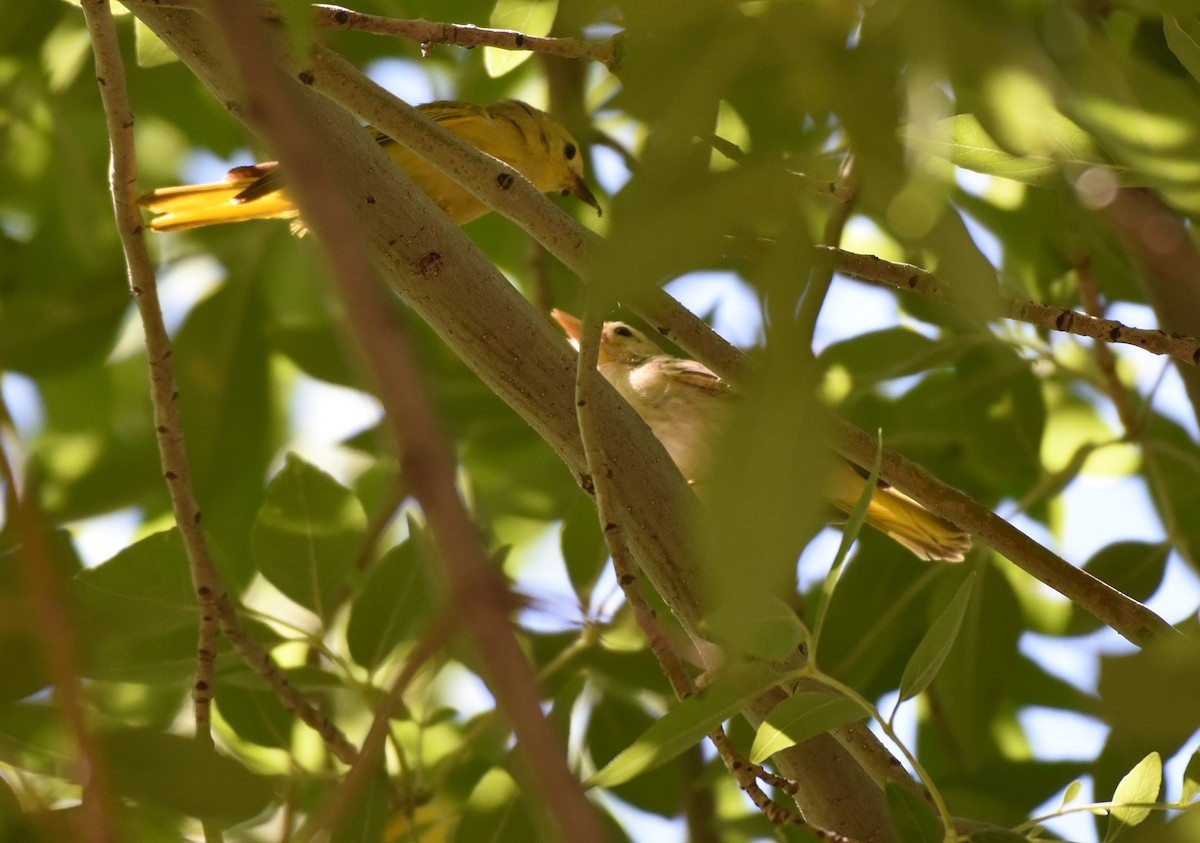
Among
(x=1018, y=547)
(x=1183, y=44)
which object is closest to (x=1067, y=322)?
(x=1018, y=547)

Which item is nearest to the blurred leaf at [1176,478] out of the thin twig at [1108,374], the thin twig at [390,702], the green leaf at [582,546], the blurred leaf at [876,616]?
the thin twig at [1108,374]

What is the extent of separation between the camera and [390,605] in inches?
83.8

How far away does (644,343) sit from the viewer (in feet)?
13.8

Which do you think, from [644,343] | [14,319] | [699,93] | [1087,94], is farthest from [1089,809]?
[644,343]

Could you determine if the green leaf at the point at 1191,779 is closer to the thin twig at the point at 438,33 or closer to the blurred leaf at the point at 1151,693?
the blurred leaf at the point at 1151,693

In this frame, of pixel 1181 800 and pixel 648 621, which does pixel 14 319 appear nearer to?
pixel 648 621

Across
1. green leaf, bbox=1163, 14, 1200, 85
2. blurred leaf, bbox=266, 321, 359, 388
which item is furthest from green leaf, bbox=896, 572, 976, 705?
blurred leaf, bbox=266, 321, 359, 388

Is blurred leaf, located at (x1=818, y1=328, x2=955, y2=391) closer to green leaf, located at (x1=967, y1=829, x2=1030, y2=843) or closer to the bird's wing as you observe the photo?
the bird's wing

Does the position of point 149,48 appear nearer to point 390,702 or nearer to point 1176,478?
point 390,702

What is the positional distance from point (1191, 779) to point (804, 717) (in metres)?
0.46

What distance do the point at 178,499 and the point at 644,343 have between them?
8.42 feet

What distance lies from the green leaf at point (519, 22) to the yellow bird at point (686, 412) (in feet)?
1.90

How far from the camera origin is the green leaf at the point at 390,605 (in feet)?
6.93

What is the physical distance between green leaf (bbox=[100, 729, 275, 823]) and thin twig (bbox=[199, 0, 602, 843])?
0.48 m
